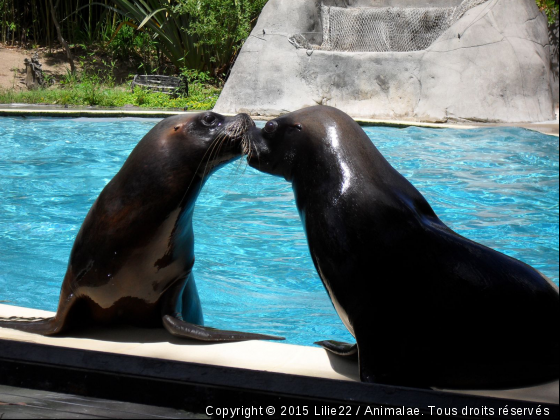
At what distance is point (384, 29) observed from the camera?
43.8ft

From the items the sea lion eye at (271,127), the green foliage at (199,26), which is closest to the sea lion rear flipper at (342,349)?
the sea lion eye at (271,127)

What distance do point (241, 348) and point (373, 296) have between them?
528 mm

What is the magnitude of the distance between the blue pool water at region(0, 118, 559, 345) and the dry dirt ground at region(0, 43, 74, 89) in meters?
6.19

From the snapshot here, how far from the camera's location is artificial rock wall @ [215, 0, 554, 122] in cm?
1029

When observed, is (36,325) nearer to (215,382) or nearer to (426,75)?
(215,382)

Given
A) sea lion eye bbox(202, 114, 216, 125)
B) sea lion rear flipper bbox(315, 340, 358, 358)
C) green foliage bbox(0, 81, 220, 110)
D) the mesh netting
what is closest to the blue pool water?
sea lion eye bbox(202, 114, 216, 125)

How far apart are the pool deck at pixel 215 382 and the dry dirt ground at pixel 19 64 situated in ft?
44.9

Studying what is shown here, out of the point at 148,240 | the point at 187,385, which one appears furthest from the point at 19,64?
the point at 187,385

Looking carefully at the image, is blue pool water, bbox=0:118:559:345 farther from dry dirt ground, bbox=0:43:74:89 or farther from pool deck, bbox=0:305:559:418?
dry dirt ground, bbox=0:43:74:89

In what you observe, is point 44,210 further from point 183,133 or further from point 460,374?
point 460,374

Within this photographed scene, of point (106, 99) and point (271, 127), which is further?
point (106, 99)

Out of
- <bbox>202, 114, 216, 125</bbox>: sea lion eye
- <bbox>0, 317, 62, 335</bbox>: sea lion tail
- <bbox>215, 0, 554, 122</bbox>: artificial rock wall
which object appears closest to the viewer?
<bbox>0, 317, 62, 335</bbox>: sea lion tail

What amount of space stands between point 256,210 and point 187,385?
4.25 m

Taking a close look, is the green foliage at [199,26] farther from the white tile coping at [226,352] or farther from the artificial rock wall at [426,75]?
the white tile coping at [226,352]
